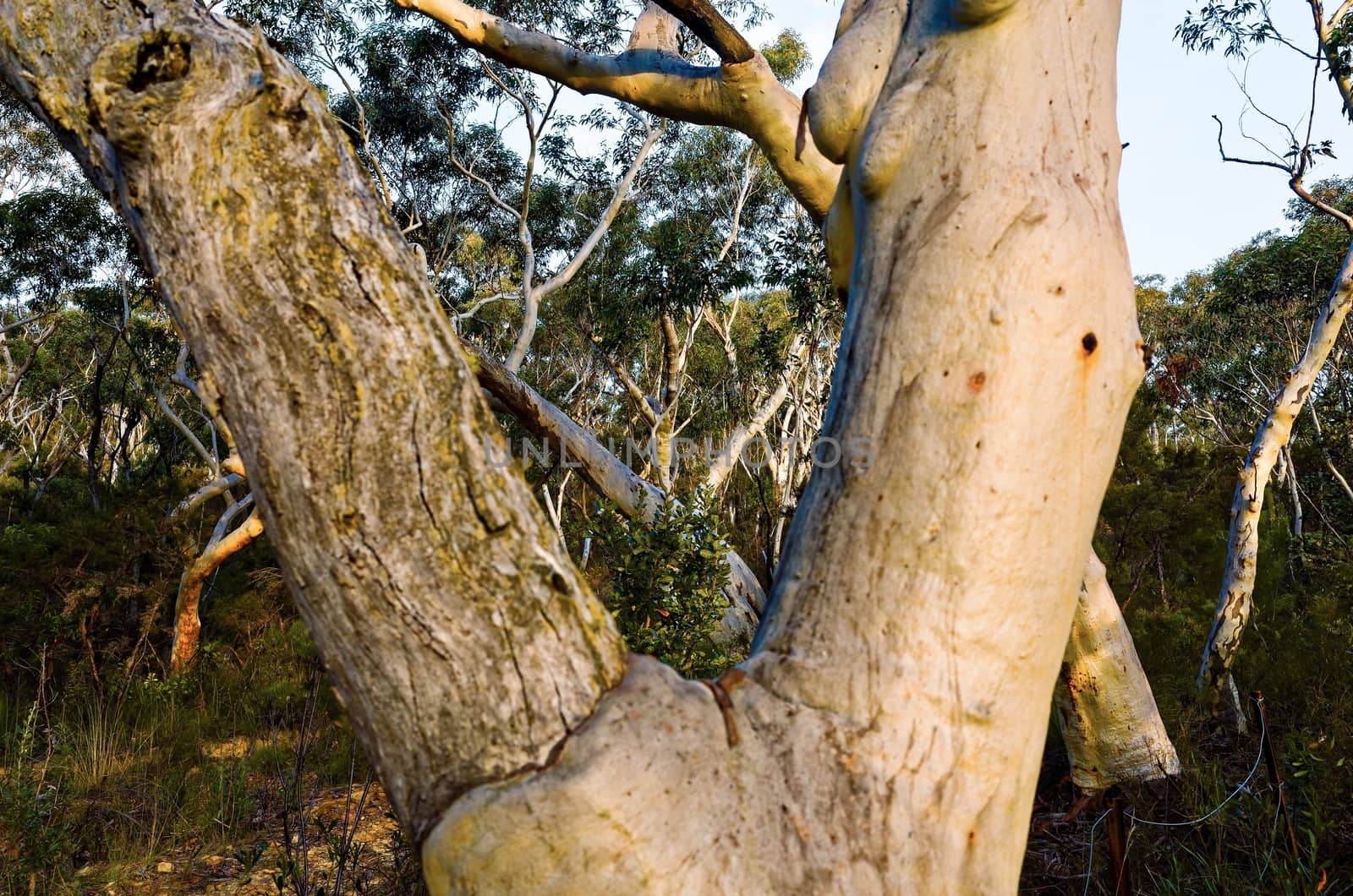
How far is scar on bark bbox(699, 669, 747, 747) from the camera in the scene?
102cm

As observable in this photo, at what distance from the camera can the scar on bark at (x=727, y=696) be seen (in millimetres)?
1017

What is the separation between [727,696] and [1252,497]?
562cm

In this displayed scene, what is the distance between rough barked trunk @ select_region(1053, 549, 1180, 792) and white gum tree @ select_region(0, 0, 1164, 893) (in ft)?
6.58

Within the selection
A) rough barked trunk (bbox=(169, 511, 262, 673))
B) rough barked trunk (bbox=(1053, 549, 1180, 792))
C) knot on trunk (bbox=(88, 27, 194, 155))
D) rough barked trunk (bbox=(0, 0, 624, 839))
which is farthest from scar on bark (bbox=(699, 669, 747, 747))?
rough barked trunk (bbox=(169, 511, 262, 673))

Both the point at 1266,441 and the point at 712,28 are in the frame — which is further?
the point at 1266,441

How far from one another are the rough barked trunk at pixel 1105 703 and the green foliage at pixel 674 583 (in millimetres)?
1161

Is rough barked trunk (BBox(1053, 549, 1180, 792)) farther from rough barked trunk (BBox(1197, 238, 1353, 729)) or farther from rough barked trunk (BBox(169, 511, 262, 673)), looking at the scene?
rough barked trunk (BBox(169, 511, 262, 673))

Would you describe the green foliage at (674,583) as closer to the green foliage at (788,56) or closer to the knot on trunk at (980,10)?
the knot on trunk at (980,10)

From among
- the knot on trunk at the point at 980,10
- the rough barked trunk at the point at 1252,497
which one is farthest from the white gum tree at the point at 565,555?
the rough barked trunk at the point at 1252,497

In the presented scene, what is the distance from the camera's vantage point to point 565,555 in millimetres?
1046

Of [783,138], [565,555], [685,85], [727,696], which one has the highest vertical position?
[685,85]

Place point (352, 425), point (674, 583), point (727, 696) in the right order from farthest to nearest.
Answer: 1. point (674, 583)
2. point (727, 696)
3. point (352, 425)

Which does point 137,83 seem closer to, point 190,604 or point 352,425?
point 352,425

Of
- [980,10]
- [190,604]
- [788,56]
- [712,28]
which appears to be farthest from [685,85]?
[788,56]
